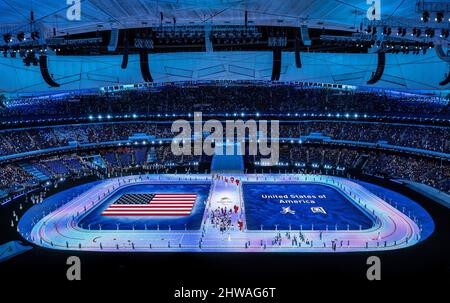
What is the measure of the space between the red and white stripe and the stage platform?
64 centimetres

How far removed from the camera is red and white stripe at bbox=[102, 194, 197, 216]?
32.2 meters

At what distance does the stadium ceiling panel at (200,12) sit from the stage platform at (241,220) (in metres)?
15.6

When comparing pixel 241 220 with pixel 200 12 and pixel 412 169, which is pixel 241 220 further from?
pixel 412 169

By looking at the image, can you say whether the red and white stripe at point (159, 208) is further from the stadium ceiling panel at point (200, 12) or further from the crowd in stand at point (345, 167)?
the stadium ceiling panel at point (200, 12)

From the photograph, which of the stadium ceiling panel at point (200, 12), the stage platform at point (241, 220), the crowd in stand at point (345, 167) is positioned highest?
the stadium ceiling panel at point (200, 12)

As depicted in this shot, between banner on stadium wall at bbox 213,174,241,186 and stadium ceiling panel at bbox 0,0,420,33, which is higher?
stadium ceiling panel at bbox 0,0,420,33

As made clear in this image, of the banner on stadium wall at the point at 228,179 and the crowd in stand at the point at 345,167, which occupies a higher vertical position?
the crowd in stand at the point at 345,167

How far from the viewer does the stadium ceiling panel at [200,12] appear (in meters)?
24.0

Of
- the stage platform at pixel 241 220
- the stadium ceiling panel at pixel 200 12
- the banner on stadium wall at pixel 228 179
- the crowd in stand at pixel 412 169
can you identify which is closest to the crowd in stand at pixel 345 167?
the crowd in stand at pixel 412 169

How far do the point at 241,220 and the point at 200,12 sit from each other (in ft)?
56.1

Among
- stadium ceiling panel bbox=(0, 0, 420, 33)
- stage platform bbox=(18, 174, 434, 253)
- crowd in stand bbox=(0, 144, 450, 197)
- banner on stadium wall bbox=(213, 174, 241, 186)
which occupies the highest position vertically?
stadium ceiling panel bbox=(0, 0, 420, 33)

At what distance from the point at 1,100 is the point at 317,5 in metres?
41.3

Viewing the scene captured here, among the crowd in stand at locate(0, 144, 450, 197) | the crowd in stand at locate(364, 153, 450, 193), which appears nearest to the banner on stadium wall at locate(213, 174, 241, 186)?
the crowd in stand at locate(0, 144, 450, 197)

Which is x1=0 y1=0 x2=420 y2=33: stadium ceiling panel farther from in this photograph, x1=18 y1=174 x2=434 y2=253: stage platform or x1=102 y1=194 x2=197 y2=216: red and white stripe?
x1=102 y1=194 x2=197 y2=216: red and white stripe
